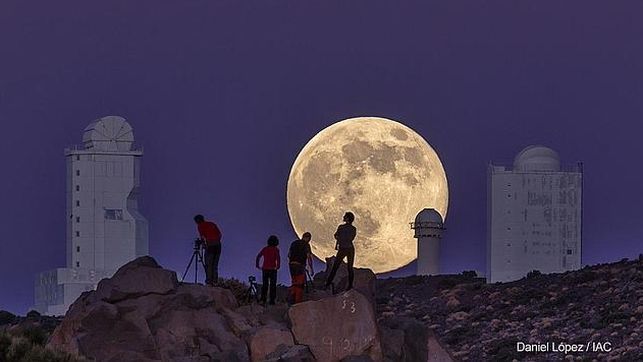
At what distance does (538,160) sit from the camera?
97.0m

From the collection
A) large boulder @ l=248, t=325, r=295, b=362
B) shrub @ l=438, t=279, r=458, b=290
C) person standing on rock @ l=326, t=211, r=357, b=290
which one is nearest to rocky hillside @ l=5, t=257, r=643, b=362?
large boulder @ l=248, t=325, r=295, b=362

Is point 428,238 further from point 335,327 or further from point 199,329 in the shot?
point 335,327

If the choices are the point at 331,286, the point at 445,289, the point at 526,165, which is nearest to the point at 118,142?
the point at 526,165

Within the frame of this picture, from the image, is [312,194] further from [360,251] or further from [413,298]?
[413,298]

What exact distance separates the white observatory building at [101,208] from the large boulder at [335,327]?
2545 inches

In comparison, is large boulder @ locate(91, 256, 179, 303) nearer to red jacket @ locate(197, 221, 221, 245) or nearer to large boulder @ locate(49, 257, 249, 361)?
large boulder @ locate(49, 257, 249, 361)

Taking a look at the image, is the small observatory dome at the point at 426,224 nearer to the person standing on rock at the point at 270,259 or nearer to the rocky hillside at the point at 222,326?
the rocky hillside at the point at 222,326

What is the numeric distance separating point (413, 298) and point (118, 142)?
35.0 m

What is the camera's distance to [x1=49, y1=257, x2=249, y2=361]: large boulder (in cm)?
4078

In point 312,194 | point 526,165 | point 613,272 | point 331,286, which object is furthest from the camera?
point 526,165

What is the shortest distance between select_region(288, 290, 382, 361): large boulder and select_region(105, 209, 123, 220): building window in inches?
2612

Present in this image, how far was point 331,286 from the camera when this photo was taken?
4466 cm

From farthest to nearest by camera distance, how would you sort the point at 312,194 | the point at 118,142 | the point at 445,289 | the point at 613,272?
1. the point at 118,142
2. the point at 312,194
3. the point at 445,289
4. the point at 613,272

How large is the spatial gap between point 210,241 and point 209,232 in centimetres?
30
